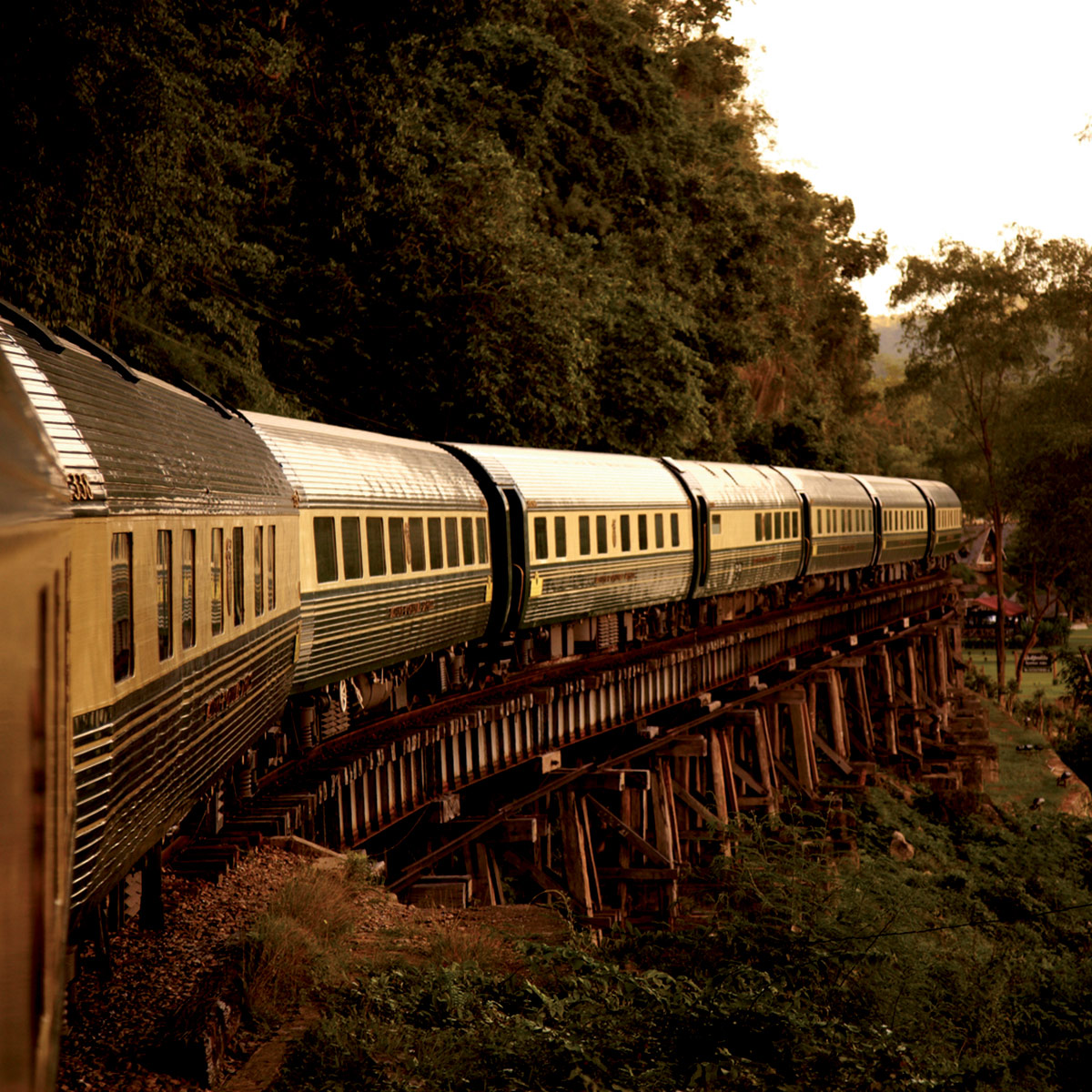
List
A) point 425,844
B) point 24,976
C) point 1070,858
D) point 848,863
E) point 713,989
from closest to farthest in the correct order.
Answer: point 24,976 → point 713,989 → point 425,844 → point 848,863 → point 1070,858

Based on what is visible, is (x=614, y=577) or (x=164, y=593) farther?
(x=614, y=577)

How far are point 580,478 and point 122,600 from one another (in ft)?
44.9

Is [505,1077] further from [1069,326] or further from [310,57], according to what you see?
[1069,326]

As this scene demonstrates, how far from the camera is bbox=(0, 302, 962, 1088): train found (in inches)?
35.6

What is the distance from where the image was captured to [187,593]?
6.10 metres

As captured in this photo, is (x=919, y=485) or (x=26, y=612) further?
(x=919, y=485)

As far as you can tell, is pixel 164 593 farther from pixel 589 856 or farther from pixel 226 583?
pixel 589 856

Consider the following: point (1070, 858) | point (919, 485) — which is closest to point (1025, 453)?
point (919, 485)

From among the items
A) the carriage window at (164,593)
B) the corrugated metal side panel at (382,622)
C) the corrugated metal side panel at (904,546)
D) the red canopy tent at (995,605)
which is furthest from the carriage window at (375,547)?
the red canopy tent at (995,605)

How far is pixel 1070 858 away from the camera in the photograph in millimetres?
28078

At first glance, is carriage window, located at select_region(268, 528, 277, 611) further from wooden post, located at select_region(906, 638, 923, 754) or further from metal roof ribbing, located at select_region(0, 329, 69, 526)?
wooden post, located at select_region(906, 638, 923, 754)

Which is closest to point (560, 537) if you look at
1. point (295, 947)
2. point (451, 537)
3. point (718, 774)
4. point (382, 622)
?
point (451, 537)

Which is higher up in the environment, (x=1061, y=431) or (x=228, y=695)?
(x=1061, y=431)

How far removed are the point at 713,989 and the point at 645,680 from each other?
9853 mm
